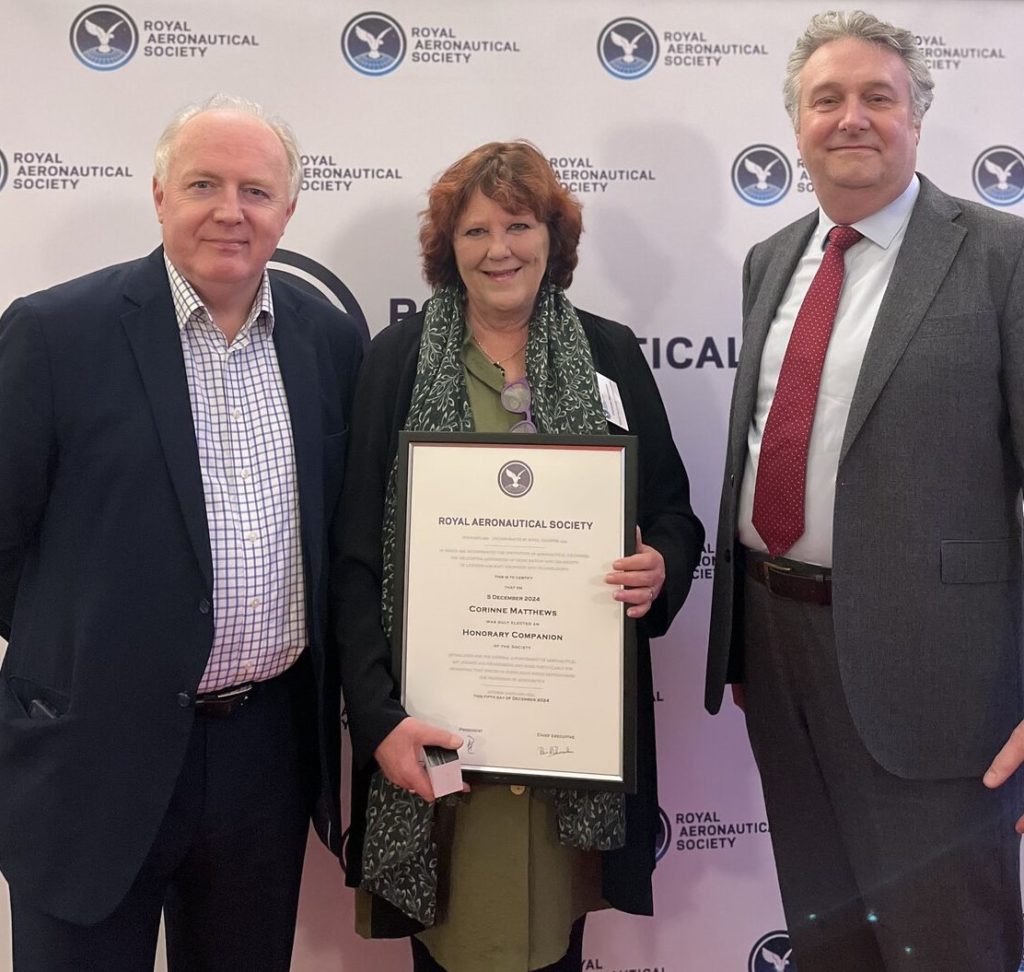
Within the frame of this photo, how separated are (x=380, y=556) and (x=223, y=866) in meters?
0.65

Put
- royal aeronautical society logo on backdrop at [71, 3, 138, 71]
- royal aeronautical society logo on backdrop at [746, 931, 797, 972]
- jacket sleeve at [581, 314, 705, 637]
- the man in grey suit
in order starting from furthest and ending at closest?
1. royal aeronautical society logo on backdrop at [746, 931, 797, 972]
2. royal aeronautical society logo on backdrop at [71, 3, 138, 71]
3. jacket sleeve at [581, 314, 705, 637]
4. the man in grey suit

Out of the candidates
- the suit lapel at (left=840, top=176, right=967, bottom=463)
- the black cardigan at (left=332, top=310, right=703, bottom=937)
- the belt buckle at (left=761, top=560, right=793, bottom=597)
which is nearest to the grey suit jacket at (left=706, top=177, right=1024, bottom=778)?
the suit lapel at (left=840, top=176, right=967, bottom=463)

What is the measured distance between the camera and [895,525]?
1467mm

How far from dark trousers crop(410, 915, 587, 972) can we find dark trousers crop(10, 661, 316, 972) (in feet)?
0.87

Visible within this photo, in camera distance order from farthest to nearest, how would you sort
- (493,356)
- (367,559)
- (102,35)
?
1. (102,35)
2. (493,356)
3. (367,559)

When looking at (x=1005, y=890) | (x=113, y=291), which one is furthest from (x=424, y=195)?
(x=1005, y=890)

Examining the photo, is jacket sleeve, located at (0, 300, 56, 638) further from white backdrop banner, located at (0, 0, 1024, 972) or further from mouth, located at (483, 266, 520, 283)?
white backdrop banner, located at (0, 0, 1024, 972)

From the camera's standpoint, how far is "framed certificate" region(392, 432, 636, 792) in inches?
56.2

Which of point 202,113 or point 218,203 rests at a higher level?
point 202,113

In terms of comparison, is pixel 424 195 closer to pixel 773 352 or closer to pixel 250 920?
pixel 773 352

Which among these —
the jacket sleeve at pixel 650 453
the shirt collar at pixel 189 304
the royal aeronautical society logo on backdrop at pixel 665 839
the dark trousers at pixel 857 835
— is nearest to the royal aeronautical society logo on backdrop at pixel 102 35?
the shirt collar at pixel 189 304

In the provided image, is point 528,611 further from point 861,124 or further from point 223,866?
point 861,124

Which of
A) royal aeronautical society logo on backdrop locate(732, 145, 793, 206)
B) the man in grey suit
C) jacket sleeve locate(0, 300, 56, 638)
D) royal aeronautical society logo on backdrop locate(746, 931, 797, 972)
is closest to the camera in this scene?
jacket sleeve locate(0, 300, 56, 638)

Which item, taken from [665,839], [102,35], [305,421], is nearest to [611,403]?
[305,421]
